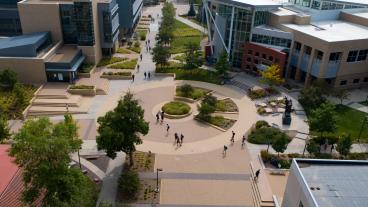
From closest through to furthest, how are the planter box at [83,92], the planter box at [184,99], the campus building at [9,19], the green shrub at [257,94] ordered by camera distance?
the planter box at [184,99]
the planter box at [83,92]
the green shrub at [257,94]
the campus building at [9,19]

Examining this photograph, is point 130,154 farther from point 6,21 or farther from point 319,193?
point 6,21

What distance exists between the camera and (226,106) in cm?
5638

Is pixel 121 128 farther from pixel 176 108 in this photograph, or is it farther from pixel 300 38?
pixel 300 38

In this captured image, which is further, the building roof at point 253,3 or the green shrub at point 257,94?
the building roof at point 253,3

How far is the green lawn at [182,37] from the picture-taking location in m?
82.9

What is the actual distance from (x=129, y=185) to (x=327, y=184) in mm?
19566

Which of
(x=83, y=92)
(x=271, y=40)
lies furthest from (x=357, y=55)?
(x=83, y=92)

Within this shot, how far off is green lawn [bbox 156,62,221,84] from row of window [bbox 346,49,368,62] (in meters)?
23.1

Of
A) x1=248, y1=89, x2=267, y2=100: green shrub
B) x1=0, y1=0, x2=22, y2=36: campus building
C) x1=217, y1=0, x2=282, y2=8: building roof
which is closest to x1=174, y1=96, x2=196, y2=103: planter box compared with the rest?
x1=248, y1=89, x2=267, y2=100: green shrub

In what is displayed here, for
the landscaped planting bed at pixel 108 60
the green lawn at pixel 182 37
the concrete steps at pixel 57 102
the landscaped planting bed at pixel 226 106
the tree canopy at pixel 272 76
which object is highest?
the tree canopy at pixel 272 76

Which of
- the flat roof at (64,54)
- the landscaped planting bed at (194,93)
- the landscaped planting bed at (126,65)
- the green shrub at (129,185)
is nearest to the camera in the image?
the green shrub at (129,185)

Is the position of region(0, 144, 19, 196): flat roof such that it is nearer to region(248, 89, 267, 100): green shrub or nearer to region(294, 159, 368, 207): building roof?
region(294, 159, 368, 207): building roof

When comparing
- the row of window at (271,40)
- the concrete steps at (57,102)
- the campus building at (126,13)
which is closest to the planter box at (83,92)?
the concrete steps at (57,102)

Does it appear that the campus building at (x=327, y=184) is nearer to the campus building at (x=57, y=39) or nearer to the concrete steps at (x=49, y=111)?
the concrete steps at (x=49, y=111)
